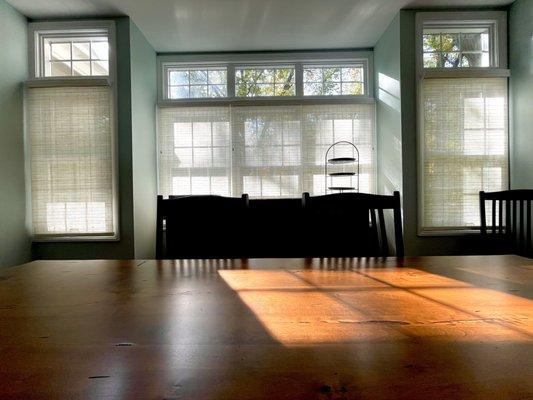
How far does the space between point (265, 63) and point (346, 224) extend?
306cm

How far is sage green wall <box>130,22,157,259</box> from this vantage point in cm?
328

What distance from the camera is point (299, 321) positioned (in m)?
0.60

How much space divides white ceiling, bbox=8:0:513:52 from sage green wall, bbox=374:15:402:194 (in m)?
0.17

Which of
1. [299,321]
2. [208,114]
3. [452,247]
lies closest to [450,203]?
[452,247]

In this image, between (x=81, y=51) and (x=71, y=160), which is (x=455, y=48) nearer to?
(x=81, y=51)

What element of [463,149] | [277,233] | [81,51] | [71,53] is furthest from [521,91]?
[71,53]

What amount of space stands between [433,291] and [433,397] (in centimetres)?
46

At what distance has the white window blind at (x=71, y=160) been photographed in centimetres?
322

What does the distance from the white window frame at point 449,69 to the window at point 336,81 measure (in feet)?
2.87

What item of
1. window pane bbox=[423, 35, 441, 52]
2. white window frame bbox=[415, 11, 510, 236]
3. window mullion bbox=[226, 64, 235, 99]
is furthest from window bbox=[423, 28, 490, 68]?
window mullion bbox=[226, 64, 235, 99]

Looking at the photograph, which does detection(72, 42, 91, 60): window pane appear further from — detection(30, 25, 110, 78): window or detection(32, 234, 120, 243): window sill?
detection(32, 234, 120, 243): window sill

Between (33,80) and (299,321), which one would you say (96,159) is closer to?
(33,80)

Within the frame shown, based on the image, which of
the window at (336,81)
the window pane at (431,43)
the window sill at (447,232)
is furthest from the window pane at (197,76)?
the window sill at (447,232)

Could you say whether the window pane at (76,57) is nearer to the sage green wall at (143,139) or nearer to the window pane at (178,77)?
the sage green wall at (143,139)
